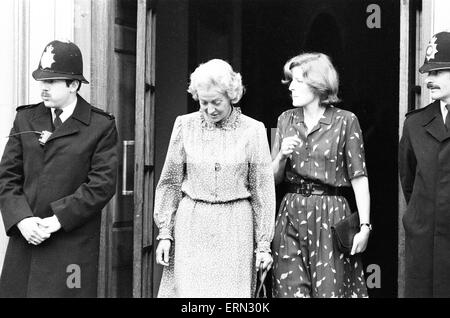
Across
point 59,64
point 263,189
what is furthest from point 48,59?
point 263,189

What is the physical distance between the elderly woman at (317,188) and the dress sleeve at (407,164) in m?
0.21

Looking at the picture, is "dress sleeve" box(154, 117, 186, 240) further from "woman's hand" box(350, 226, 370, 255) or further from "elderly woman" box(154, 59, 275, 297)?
"woman's hand" box(350, 226, 370, 255)

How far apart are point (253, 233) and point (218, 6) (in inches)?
143

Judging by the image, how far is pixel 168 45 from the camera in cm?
731

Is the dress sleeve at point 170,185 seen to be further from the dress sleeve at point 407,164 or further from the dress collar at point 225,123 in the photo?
the dress sleeve at point 407,164

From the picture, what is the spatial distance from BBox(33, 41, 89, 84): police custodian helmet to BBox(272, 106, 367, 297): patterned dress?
1.26 m

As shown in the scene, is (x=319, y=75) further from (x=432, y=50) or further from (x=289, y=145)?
(x=432, y=50)

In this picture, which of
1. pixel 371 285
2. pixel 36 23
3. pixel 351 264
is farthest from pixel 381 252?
pixel 36 23

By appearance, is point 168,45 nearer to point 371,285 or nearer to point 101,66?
point 101,66

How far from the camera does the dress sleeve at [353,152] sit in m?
4.80

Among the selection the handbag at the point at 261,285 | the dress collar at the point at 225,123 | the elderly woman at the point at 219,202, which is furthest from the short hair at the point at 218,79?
the handbag at the point at 261,285

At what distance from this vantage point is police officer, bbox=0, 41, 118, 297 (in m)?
4.64

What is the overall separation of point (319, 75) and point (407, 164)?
0.70 m

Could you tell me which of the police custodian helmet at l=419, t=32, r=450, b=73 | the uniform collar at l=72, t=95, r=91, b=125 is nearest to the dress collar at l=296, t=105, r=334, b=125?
the police custodian helmet at l=419, t=32, r=450, b=73
